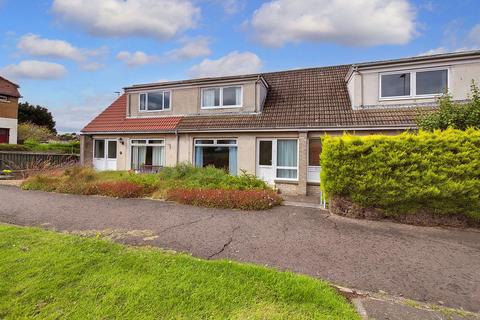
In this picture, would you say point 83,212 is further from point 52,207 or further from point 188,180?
point 188,180

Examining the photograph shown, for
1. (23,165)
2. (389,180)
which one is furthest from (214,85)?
(23,165)

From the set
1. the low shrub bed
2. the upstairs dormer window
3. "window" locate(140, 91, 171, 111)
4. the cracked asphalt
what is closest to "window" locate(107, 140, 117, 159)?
"window" locate(140, 91, 171, 111)

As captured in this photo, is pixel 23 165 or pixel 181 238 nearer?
pixel 181 238

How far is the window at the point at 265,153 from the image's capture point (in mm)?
14234

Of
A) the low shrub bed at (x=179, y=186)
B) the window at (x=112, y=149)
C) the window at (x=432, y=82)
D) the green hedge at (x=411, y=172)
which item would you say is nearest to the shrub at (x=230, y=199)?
the low shrub bed at (x=179, y=186)

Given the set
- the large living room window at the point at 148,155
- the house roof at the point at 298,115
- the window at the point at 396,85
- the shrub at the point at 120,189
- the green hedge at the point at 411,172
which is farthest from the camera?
the large living room window at the point at 148,155

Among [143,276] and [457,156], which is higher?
[457,156]

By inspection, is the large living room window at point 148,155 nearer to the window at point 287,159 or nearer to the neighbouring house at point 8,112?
the window at point 287,159

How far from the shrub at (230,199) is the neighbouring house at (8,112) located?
28954 millimetres

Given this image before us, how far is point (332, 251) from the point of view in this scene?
5551mm

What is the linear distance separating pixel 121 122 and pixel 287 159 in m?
11.1

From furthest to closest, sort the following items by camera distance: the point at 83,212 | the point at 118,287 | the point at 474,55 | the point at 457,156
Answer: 1. the point at 474,55
2. the point at 83,212
3. the point at 457,156
4. the point at 118,287

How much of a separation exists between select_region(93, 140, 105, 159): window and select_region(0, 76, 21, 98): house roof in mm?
18781

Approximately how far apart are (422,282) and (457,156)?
15.7ft
